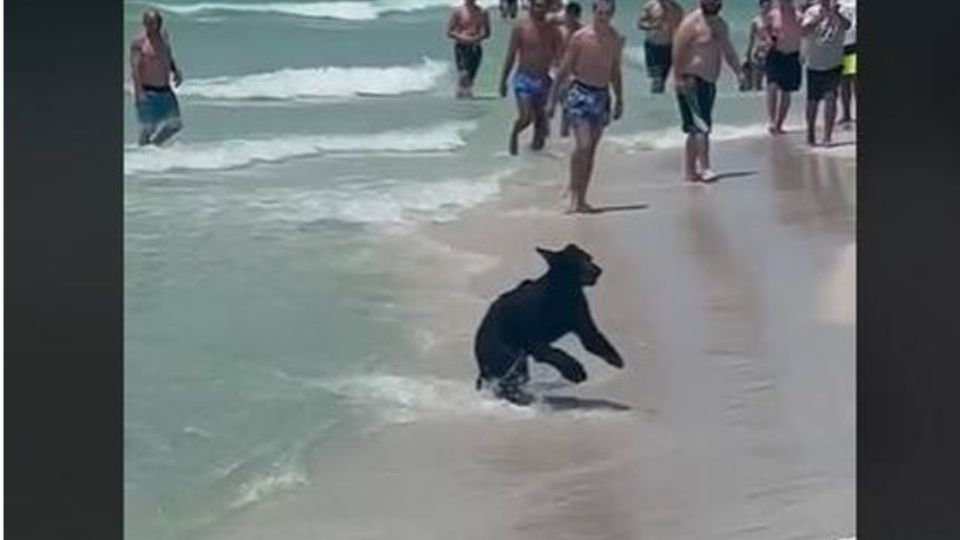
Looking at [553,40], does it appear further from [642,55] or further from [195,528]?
[195,528]

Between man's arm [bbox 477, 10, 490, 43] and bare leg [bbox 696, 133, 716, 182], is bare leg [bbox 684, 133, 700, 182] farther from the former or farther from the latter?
man's arm [bbox 477, 10, 490, 43]

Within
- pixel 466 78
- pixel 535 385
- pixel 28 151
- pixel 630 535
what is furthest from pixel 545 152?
pixel 28 151

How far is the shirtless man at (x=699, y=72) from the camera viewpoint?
3240 millimetres

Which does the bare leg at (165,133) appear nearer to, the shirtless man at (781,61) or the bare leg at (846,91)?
the shirtless man at (781,61)

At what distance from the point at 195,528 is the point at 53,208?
685 millimetres

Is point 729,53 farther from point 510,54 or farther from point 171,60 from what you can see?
point 171,60

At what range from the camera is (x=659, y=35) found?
322 centimetres

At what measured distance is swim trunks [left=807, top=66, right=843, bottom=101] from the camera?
331 centimetres

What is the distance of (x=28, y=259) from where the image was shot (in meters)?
2.87

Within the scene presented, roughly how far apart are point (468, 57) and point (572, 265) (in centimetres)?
48

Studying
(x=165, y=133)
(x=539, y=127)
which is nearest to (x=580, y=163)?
(x=539, y=127)

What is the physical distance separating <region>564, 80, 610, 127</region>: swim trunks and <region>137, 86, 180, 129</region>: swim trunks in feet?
2.67

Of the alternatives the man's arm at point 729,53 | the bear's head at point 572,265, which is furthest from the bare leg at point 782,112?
the bear's head at point 572,265

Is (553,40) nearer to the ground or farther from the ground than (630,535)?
farther from the ground
